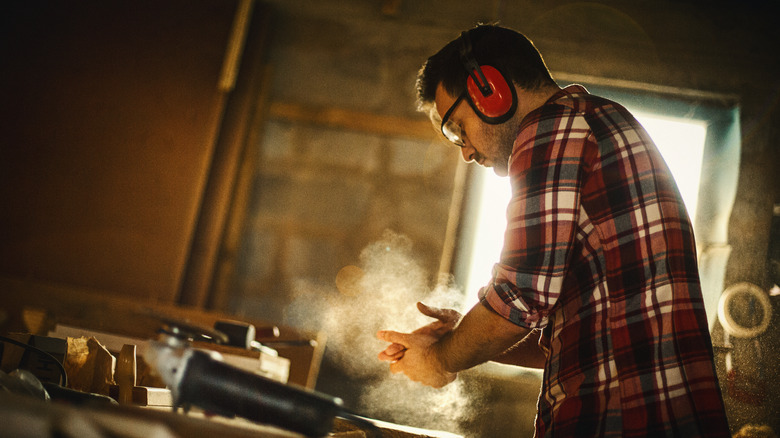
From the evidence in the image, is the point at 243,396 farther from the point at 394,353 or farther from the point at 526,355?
the point at 526,355

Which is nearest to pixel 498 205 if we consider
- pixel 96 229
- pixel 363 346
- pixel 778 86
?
pixel 363 346

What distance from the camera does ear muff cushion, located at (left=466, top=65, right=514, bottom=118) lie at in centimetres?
135

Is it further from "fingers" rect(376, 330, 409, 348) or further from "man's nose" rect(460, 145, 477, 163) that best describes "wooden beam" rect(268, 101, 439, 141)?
"fingers" rect(376, 330, 409, 348)

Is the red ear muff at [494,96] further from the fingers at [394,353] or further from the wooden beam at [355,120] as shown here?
the wooden beam at [355,120]

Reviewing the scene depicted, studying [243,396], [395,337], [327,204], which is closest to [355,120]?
[327,204]

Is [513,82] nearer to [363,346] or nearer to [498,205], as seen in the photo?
[498,205]

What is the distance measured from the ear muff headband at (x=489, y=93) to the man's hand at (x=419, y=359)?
0.62 meters

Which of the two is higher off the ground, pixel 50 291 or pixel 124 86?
pixel 124 86

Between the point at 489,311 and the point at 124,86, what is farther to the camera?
the point at 124,86

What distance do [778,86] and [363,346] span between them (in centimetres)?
259

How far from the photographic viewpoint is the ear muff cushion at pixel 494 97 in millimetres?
1352

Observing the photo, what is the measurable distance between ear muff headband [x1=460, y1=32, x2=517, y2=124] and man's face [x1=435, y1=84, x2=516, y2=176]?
0.04 metres

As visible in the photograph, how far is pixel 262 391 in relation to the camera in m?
0.78

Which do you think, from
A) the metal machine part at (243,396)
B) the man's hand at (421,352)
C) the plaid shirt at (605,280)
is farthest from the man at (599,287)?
the metal machine part at (243,396)
